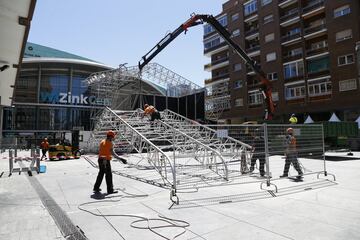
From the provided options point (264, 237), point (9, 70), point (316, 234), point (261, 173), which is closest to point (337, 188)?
point (261, 173)

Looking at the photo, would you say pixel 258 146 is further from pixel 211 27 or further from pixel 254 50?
pixel 211 27

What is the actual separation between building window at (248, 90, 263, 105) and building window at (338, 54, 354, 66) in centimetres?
1204

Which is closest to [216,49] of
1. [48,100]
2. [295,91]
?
[295,91]

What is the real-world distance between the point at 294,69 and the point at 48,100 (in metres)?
45.4

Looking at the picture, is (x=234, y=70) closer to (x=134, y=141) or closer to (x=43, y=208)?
(x=134, y=141)

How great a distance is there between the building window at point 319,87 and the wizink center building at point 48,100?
37366 mm

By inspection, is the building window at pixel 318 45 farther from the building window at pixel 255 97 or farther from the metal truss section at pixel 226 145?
the metal truss section at pixel 226 145

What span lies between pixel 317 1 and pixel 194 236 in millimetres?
39734

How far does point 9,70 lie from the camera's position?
11250 mm

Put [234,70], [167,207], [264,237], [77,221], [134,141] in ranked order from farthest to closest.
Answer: [234,70]
[134,141]
[167,207]
[77,221]
[264,237]

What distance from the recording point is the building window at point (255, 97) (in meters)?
42.5

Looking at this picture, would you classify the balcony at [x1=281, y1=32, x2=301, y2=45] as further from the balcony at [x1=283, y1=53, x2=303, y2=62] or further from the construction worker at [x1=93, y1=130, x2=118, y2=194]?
the construction worker at [x1=93, y1=130, x2=118, y2=194]

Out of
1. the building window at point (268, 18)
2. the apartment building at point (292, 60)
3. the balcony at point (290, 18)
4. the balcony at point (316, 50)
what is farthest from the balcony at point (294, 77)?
the building window at point (268, 18)

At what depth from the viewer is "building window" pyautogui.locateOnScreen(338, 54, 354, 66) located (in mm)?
31812
